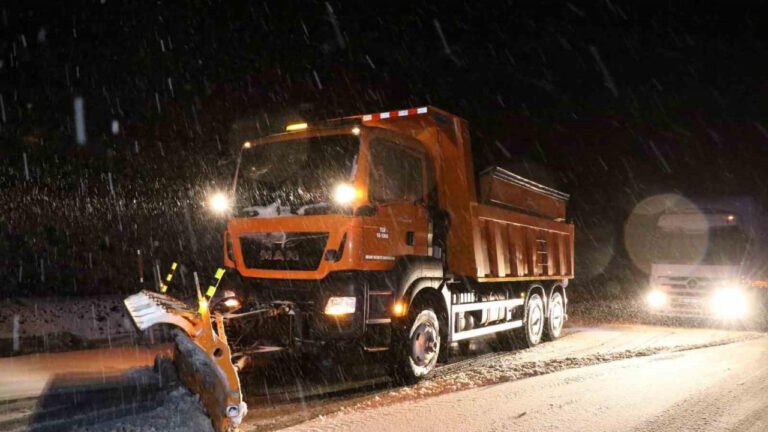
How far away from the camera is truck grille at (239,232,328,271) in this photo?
6.87m

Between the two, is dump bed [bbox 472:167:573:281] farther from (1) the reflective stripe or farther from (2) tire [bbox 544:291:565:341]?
(1) the reflective stripe

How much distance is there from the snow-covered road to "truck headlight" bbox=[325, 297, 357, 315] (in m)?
1.00

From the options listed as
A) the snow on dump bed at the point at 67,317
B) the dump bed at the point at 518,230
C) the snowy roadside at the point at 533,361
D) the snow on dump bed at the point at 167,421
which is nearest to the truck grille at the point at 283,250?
the snowy roadside at the point at 533,361

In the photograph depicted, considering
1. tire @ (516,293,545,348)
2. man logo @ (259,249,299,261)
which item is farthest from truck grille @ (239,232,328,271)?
tire @ (516,293,545,348)

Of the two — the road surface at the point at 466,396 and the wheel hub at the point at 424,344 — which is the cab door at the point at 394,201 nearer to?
the wheel hub at the point at 424,344

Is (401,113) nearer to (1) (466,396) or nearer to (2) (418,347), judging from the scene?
(2) (418,347)

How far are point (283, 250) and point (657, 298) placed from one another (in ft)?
37.5

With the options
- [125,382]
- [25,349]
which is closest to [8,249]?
[25,349]

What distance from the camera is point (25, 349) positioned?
9.63 meters

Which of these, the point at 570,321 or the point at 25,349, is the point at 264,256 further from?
the point at 570,321

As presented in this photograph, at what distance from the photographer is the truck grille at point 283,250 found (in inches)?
270

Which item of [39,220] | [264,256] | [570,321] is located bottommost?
[570,321]

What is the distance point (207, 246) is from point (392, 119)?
1328 centimetres

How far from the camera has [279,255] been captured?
7.12 m
